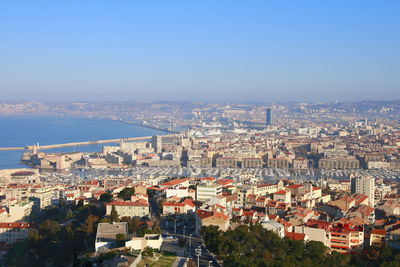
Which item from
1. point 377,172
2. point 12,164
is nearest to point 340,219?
point 377,172

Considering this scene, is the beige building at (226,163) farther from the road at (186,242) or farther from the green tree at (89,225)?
the green tree at (89,225)

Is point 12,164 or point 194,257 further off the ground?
point 194,257

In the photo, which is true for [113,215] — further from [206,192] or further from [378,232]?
[378,232]

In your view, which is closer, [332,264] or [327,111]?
[332,264]

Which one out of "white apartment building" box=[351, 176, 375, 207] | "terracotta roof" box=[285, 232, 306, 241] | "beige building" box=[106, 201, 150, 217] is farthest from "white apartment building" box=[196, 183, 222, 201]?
"white apartment building" box=[351, 176, 375, 207]

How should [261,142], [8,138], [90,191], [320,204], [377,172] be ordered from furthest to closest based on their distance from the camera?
1. [8,138]
2. [261,142]
3. [377,172]
4. [90,191]
5. [320,204]

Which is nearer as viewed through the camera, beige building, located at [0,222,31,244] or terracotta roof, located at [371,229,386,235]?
terracotta roof, located at [371,229,386,235]

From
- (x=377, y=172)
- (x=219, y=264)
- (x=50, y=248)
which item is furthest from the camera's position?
(x=377, y=172)

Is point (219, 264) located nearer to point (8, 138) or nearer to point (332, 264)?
point (332, 264)

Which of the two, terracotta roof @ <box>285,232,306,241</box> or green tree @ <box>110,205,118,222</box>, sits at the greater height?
green tree @ <box>110,205,118,222</box>

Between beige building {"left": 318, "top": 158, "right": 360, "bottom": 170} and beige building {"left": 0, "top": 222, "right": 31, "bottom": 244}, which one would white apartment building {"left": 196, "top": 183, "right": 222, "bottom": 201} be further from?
beige building {"left": 318, "top": 158, "right": 360, "bottom": 170}
